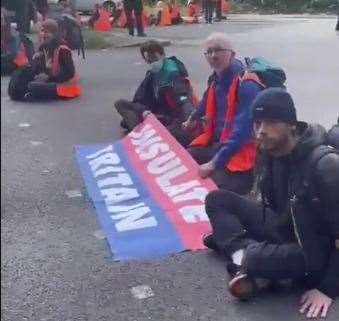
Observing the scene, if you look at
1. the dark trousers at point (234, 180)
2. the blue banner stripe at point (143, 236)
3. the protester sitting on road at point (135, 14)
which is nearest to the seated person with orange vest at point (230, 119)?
the dark trousers at point (234, 180)

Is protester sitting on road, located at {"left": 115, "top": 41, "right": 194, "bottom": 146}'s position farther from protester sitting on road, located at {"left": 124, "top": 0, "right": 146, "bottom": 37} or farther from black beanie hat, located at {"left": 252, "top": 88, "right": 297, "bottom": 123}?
protester sitting on road, located at {"left": 124, "top": 0, "right": 146, "bottom": 37}

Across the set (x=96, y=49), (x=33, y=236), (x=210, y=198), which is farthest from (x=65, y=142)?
(x=96, y=49)

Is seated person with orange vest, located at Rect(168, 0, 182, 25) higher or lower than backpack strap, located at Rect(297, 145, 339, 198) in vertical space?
lower

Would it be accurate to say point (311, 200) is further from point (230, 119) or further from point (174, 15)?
point (174, 15)

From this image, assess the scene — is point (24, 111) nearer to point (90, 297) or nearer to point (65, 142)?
point (65, 142)

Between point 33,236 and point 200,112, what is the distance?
75.7 inches

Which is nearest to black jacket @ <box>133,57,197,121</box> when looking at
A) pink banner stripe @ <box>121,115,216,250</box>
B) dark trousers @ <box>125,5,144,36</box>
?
pink banner stripe @ <box>121,115,216,250</box>

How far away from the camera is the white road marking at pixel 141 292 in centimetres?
423

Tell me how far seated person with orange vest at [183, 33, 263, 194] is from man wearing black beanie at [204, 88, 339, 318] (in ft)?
3.98

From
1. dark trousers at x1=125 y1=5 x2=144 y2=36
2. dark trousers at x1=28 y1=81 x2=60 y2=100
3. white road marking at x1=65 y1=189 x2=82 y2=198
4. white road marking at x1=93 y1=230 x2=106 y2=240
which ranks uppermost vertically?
white road marking at x1=93 y1=230 x2=106 y2=240

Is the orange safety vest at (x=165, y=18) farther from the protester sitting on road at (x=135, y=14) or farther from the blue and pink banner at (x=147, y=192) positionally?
the blue and pink banner at (x=147, y=192)

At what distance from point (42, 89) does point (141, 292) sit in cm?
629

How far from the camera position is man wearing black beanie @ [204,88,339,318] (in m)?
3.74

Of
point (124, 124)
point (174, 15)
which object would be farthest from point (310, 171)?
point (174, 15)
